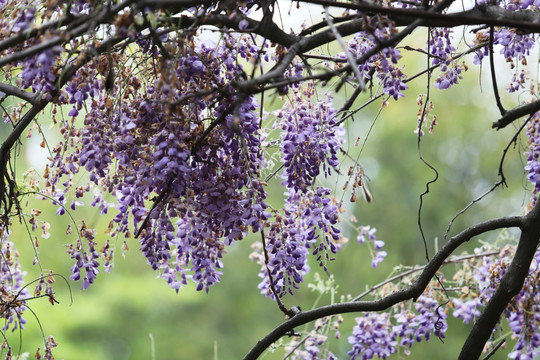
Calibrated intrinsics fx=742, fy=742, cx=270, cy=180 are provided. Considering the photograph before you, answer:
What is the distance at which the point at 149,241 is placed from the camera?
194 cm

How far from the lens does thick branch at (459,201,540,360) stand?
215 cm

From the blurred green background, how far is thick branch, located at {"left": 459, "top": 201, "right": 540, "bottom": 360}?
272 inches

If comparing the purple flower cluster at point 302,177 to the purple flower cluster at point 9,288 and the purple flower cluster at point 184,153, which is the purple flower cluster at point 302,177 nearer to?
the purple flower cluster at point 184,153

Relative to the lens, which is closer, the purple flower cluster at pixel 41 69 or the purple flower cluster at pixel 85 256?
the purple flower cluster at pixel 41 69

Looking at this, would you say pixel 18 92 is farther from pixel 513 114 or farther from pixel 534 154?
pixel 534 154

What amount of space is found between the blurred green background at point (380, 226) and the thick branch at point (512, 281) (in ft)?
22.7

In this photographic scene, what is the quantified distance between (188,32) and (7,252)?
118 cm

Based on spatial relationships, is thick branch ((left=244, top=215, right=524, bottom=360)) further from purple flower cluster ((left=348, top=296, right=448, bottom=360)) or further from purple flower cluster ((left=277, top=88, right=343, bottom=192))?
purple flower cluster ((left=348, top=296, right=448, bottom=360))

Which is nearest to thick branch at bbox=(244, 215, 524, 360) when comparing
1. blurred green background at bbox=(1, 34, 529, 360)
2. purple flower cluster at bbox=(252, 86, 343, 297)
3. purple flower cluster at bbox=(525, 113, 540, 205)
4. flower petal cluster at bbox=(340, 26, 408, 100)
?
purple flower cluster at bbox=(252, 86, 343, 297)

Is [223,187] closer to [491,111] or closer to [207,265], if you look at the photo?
[207,265]

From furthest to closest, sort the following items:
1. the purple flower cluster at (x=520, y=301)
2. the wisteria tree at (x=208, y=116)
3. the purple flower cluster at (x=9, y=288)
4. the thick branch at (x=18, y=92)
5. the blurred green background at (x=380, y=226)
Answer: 1. the blurred green background at (x=380, y=226)
2. the purple flower cluster at (x=520, y=301)
3. the purple flower cluster at (x=9, y=288)
4. the thick branch at (x=18, y=92)
5. the wisteria tree at (x=208, y=116)

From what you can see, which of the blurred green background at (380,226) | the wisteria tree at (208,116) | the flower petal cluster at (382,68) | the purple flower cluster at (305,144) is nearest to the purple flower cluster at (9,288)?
the wisteria tree at (208,116)

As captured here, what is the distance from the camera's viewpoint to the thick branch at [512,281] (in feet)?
7.05

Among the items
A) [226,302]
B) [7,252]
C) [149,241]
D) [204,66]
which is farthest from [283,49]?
[226,302]
